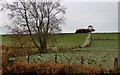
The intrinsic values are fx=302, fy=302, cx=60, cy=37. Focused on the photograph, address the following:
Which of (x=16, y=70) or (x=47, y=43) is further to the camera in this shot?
(x=47, y=43)

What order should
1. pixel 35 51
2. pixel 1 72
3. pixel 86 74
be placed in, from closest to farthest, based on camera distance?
1. pixel 86 74
2. pixel 1 72
3. pixel 35 51

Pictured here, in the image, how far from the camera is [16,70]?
18812 millimetres

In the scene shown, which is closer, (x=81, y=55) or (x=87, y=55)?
(x=87, y=55)

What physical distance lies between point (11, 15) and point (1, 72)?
15865 millimetres

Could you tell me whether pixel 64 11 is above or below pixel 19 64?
above

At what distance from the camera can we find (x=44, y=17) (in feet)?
111

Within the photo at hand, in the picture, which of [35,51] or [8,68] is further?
[35,51]

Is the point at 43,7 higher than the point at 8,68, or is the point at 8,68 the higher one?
the point at 43,7

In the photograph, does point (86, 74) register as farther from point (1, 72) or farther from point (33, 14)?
point (33, 14)

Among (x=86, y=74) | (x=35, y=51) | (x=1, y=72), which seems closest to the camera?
(x=86, y=74)

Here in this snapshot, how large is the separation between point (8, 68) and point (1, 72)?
2.16 feet

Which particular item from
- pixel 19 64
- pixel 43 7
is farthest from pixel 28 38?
pixel 19 64

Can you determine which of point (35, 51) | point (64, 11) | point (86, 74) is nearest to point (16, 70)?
point (86, 74)

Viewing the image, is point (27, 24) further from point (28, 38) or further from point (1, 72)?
point (1, 72)
